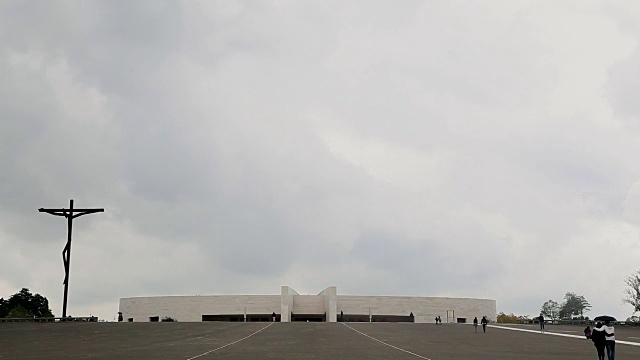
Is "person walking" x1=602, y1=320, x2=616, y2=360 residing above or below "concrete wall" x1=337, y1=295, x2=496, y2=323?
above

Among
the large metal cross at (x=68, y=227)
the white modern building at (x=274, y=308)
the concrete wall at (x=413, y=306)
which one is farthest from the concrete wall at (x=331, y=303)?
the large metal cross at (x=68, y=227)

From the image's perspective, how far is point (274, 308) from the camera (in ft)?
349

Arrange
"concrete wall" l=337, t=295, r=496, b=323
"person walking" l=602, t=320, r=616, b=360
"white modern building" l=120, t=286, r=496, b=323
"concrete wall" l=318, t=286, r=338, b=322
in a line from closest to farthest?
1. "person walking" l=602, t=320, r=616, b=360
2. "concrete wall" l=318, t=286, r=338, b=322
3. "white modern building" l=120, t=286, r=496, b=323
4. "concrete wall" l=337, t=295, r=496, b=323

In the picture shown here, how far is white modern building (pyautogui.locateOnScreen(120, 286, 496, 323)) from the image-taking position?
10600 centimetres

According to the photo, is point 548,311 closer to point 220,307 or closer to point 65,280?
point 220,307

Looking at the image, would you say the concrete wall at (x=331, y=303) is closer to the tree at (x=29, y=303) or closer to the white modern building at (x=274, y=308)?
the white modern building at (x=274, y=308)

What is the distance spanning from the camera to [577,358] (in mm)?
24375

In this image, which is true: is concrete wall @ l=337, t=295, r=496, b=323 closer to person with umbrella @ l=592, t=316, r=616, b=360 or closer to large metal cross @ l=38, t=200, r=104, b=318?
large metal cross @ l=38, t=200, r=104, b=318

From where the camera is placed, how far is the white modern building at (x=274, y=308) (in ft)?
348

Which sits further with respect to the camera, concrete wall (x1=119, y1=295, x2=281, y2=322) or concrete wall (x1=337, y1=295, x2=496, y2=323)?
concrete wall (x1=337, y1=295, x2=496, y2=323)

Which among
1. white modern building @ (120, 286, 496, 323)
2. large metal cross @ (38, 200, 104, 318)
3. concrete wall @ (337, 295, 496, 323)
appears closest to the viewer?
large metal cross @ (38, 200, 104, 318)

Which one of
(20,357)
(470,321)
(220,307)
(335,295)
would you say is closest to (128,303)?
(220,307)

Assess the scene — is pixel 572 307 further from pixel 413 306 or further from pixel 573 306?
A: pixel 413 306

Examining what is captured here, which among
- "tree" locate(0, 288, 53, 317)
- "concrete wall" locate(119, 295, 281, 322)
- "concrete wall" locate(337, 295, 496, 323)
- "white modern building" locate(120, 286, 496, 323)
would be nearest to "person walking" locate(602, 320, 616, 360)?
"white modern building" locate(120, 286, 496, 323)
